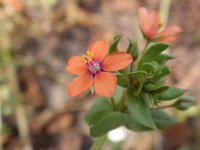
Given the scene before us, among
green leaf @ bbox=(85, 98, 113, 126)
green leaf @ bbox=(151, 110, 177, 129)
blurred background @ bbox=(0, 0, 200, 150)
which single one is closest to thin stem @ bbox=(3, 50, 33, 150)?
blurred background @ bbox=(0, 0, 200, 150)

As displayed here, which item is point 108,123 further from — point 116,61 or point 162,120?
point 116,61

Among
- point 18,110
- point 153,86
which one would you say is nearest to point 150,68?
point 153,86

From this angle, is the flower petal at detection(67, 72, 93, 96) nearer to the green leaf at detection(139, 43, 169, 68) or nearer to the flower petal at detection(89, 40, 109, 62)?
the flower petal at detection(89, 40, 109, 62)

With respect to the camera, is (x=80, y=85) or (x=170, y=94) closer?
(x=80, y=85)

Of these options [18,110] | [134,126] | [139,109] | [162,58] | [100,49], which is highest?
[100,49]

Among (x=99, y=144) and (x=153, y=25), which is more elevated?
(x=153, y=25)

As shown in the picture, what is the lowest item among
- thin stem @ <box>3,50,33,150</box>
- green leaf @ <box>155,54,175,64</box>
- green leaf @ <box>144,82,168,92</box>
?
thin stem @ <box>3,50,33,150</box>

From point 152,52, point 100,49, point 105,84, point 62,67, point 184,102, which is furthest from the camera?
point 62,67
